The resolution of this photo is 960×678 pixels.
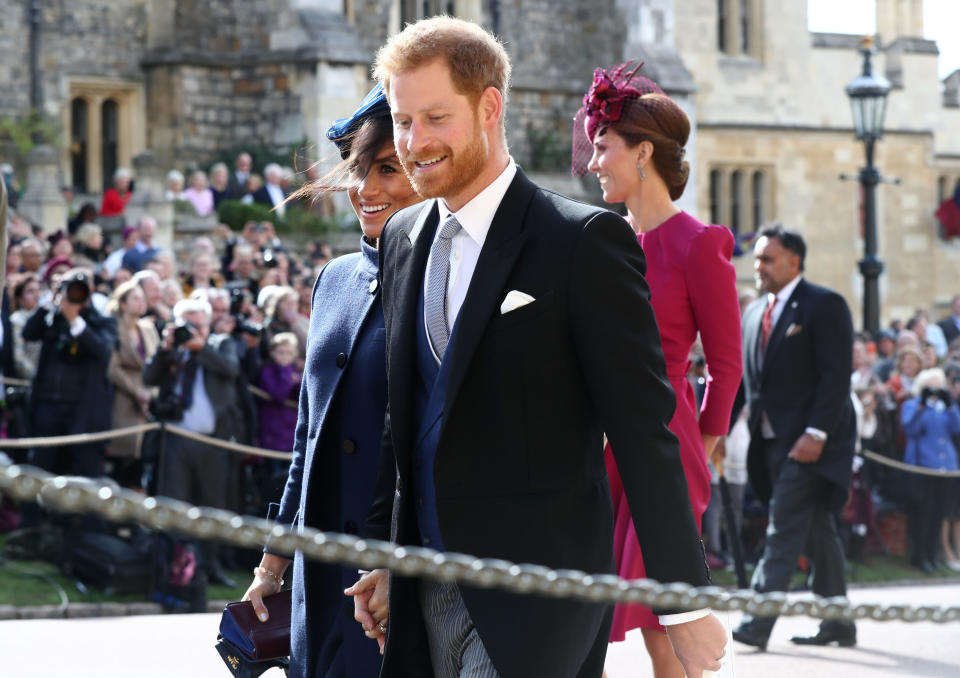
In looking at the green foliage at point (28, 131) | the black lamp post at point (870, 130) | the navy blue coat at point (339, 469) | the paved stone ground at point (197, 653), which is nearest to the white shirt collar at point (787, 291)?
the paved stone ground at point (197, 653)

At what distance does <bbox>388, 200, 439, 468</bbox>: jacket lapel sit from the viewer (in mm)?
2900

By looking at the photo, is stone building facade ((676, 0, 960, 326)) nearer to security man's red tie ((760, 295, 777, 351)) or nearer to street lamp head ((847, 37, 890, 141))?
street lamp head ((847, 37, 890, 141))

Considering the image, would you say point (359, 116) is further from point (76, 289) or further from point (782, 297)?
point (76, 289)

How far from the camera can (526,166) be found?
23.5 m

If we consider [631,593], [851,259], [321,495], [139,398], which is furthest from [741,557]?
[851,259]

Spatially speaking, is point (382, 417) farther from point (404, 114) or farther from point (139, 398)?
point (139, 398)

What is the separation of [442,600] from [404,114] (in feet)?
3.08

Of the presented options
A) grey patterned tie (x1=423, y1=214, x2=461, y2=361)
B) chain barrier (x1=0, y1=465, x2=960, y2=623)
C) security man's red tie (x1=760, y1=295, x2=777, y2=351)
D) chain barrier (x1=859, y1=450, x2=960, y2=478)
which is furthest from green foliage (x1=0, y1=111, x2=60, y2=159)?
chain barrier (x1=0, y1=465, x2=960, y2=623)

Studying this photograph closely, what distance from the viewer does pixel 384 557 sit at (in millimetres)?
1971

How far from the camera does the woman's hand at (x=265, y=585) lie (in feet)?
11.1

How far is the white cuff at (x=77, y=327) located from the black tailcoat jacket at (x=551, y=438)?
6239 mm

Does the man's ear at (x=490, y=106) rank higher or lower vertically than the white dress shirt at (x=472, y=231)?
higher

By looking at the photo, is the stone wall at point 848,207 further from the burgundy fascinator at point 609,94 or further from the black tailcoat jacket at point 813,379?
the burgundy fascinator at point 609,94

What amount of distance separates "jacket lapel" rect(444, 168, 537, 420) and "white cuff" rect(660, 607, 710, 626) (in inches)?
23.3
